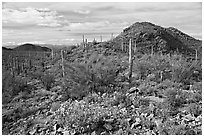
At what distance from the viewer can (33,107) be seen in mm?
10023

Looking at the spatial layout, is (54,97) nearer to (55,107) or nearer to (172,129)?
(55,107)

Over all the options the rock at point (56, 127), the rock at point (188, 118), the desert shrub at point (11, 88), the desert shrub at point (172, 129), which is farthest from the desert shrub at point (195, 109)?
the desert shrub at point (11, 88)

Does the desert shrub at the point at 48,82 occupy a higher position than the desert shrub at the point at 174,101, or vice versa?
the desert shrub at the point at 174,101

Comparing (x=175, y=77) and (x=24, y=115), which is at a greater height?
(x=175, y=77)

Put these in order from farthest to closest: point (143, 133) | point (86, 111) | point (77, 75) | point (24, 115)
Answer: point (77, 75) → point (24, 115) → point (86, 111) → point (143, 133)

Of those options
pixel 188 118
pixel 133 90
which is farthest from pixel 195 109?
pixel 133 90

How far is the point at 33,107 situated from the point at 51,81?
483 cm

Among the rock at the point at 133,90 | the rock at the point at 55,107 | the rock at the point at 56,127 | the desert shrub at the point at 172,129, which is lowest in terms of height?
the rock at the point at 56,127

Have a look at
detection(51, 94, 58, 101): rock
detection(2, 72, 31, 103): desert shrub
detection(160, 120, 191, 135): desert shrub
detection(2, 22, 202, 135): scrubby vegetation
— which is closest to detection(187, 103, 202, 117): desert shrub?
detection(2, 22, 202, 135): scrubby vegetation

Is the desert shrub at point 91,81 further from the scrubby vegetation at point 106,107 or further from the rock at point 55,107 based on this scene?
the rock at point 55,107

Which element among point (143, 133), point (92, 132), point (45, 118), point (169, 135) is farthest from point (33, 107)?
point (169, 135)

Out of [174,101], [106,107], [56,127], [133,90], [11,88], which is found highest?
[174,101]

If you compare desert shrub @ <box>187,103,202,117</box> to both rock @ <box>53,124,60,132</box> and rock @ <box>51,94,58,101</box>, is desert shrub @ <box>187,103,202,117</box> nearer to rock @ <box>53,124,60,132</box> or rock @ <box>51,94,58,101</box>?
rock @ <box>53,124,60,132</box>

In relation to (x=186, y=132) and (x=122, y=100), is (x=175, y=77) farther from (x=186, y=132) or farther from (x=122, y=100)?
(x=186, y=132)
